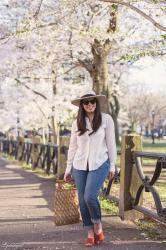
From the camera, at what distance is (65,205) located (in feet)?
23.1

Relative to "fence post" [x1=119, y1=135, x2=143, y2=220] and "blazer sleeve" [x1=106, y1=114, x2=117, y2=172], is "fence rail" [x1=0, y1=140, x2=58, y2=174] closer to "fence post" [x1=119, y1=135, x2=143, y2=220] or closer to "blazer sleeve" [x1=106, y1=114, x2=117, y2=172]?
"fence post" [x1=119, y1=135, x2=143, y2=220]

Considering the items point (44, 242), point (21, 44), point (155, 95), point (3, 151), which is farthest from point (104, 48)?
point (155, 95)

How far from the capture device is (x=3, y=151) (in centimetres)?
3681

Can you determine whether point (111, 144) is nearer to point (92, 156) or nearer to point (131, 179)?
point (92, 156)

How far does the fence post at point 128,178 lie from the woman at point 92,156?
4.83 feet

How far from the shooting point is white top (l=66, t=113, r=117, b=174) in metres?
6.12

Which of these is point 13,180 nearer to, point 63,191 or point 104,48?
point 104,48

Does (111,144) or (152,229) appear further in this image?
(152,229)

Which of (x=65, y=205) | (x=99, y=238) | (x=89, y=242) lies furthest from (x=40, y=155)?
(x=89, y=242)

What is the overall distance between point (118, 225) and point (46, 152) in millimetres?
10249

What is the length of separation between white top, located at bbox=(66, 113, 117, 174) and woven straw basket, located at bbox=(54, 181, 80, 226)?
2.58 ft

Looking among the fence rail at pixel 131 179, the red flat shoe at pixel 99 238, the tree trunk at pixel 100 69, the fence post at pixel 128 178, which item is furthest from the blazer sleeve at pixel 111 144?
the tree trunk at pixel 100 69

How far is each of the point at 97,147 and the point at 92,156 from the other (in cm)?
12

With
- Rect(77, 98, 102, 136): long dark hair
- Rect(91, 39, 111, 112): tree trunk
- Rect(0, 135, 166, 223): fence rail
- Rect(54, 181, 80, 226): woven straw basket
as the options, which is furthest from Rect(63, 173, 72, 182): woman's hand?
Rect(91, 39, 111, 112): tree trunk
